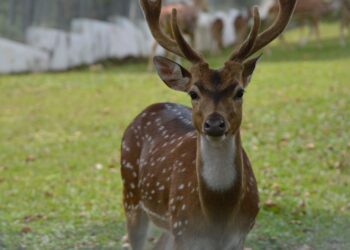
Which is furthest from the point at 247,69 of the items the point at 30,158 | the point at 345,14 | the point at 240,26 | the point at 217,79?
the point at 345,14

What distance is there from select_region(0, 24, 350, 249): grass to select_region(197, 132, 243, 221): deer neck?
2007 mm

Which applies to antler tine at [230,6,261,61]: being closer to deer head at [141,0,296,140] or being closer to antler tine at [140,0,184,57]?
deer head at [141,0,296,140]

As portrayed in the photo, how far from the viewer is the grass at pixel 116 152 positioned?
311 inches

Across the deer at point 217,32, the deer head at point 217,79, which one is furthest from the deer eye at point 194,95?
the deer at point 217,32

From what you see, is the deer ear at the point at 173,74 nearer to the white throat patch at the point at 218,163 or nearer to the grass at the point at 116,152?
the white throat patch at the point at 218,163

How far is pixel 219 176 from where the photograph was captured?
5312 mm

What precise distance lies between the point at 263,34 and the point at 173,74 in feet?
2.10

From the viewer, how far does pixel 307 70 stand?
16.0 metres

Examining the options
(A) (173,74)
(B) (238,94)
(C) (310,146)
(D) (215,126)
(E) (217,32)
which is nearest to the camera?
(D) (215,126)

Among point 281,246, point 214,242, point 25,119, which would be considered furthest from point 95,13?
point 214,242

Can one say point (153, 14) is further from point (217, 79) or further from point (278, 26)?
point (217, 79)

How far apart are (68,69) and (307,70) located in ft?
16.4

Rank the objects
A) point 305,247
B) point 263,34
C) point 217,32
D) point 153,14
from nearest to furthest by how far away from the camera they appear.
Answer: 1. point 263,34
2. point 153,14
3. point 305,247
4. point 217,32

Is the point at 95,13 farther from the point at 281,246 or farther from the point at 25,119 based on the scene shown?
the point at 281,246
